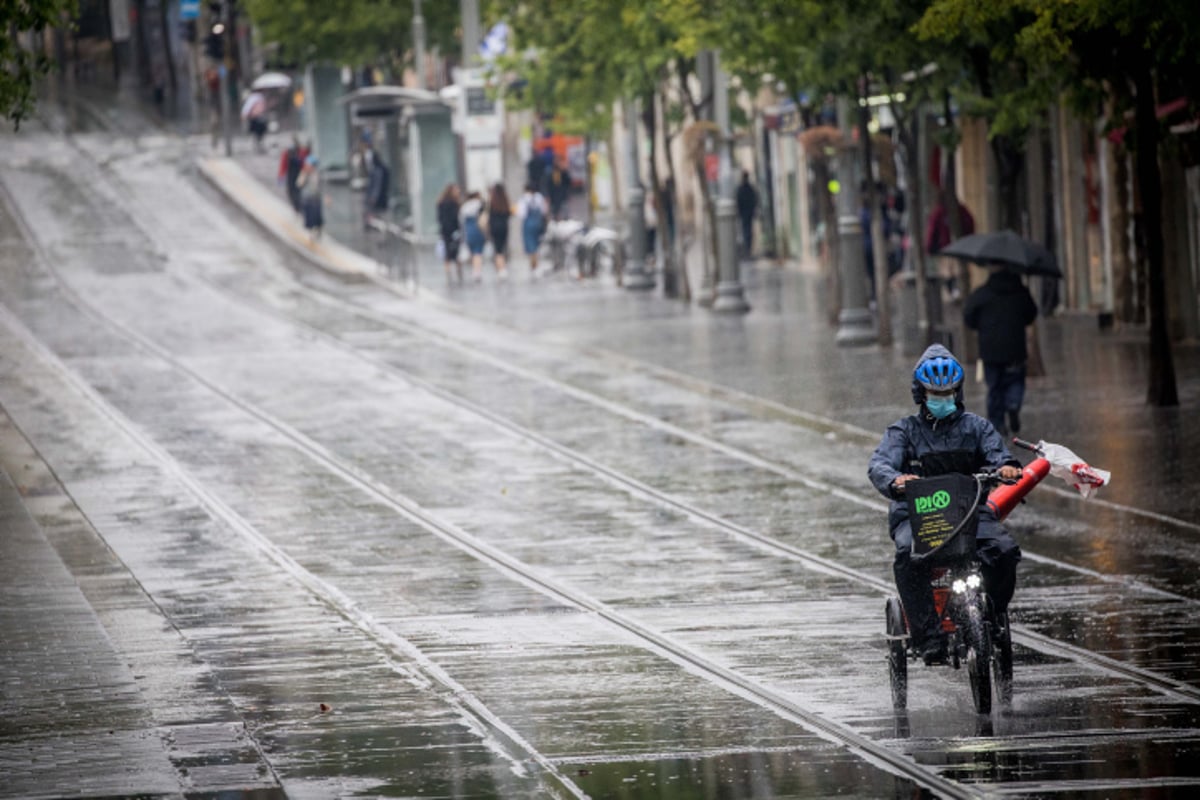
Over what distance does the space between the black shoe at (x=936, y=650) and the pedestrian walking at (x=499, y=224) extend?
122ft

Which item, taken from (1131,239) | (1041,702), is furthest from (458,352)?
(1041,702)

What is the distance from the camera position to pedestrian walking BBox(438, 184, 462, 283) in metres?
47.6

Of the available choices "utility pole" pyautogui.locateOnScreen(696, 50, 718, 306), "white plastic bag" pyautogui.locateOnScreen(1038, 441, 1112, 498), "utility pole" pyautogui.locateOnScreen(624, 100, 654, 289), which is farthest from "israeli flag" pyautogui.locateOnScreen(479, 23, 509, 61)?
"white plastic bag" pyautogui.locateOnScreen(1038, 441, 1112, 498)

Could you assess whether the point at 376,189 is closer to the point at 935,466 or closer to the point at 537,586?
the point at 537,586

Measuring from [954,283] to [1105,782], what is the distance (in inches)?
1289

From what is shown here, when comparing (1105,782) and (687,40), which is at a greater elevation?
(687,40)

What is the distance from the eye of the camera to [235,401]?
95.3 feet

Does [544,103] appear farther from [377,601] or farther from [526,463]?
[377,601]

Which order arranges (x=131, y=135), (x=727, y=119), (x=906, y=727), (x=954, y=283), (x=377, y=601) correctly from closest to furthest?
(x=906, y=727) < (x=377, y=601) < (x=727, y=119) < (x=954, y=283) < (x=131, y=135)

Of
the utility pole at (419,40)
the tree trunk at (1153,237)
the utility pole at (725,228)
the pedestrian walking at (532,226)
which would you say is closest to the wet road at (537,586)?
the tree trunk at (1153,237)

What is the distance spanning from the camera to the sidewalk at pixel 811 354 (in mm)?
21922

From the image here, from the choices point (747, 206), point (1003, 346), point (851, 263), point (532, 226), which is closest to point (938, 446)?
point (1003, 346)

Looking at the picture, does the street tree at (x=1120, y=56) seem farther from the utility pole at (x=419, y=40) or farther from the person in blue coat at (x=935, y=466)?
the utility pole at (x=419, y=40)

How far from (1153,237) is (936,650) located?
13.6 meters
